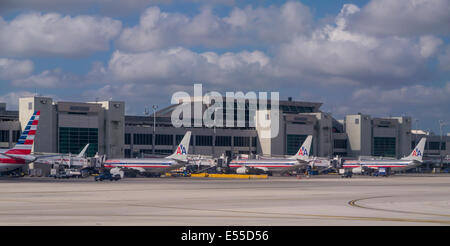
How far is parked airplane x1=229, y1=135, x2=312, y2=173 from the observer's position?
432 ft

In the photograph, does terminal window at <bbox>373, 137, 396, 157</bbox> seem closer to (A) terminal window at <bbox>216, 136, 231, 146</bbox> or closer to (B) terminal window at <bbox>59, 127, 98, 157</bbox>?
(A) terminal window at <bbox>216, 136, 231, 146</bbox>

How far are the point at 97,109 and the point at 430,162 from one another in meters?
102

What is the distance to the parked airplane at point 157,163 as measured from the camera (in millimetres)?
119562

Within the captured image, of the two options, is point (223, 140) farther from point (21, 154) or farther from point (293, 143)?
point (21, 154)

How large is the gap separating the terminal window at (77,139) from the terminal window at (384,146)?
91808 mm

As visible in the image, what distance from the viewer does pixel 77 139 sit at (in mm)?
143625

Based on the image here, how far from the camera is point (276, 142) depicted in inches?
6914

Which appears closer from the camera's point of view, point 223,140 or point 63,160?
point 63,160

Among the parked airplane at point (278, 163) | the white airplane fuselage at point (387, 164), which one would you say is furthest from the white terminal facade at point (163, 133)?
the parked airplane at point (278, 163)

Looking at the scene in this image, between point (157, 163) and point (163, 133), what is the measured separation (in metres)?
46.5

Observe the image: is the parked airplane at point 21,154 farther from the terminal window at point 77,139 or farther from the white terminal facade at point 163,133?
the terminal window at point 77,139

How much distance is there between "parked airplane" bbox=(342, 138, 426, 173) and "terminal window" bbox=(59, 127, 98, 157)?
62221mm

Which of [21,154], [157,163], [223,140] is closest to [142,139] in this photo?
[223,140]
